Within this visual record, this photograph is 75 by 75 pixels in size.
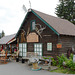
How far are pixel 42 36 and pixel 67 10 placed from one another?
2115cm

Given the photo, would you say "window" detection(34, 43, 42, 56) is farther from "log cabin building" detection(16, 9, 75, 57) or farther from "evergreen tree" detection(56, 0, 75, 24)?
"evergreen tree" detection(56, 0, 75, 24)

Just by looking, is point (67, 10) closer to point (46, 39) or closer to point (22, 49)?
point (22, 49)

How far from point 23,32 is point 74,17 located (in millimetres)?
20565

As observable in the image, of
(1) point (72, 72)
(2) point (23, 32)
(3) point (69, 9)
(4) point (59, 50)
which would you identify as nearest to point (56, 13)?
(3) point (69, 9)

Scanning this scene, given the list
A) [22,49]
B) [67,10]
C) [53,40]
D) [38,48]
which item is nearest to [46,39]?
[53,40]

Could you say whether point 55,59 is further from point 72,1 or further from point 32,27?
point 72,1

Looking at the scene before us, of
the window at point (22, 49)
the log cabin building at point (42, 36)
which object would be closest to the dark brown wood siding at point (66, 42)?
the log cabin building at point (42, 36)

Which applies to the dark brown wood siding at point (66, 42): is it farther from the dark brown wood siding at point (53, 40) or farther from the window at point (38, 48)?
the window at point (38, 48)

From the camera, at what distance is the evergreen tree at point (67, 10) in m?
31.6

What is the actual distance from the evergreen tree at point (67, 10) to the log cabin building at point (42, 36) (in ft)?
60.8

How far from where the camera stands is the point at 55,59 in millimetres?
12109

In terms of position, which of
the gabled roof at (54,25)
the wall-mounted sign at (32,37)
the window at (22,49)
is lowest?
the window at (22,49)

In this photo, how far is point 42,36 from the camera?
13.4 m

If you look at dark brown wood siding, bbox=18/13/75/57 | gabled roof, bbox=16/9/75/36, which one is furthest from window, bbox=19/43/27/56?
gabled roof, bbox=16/9/75/36
